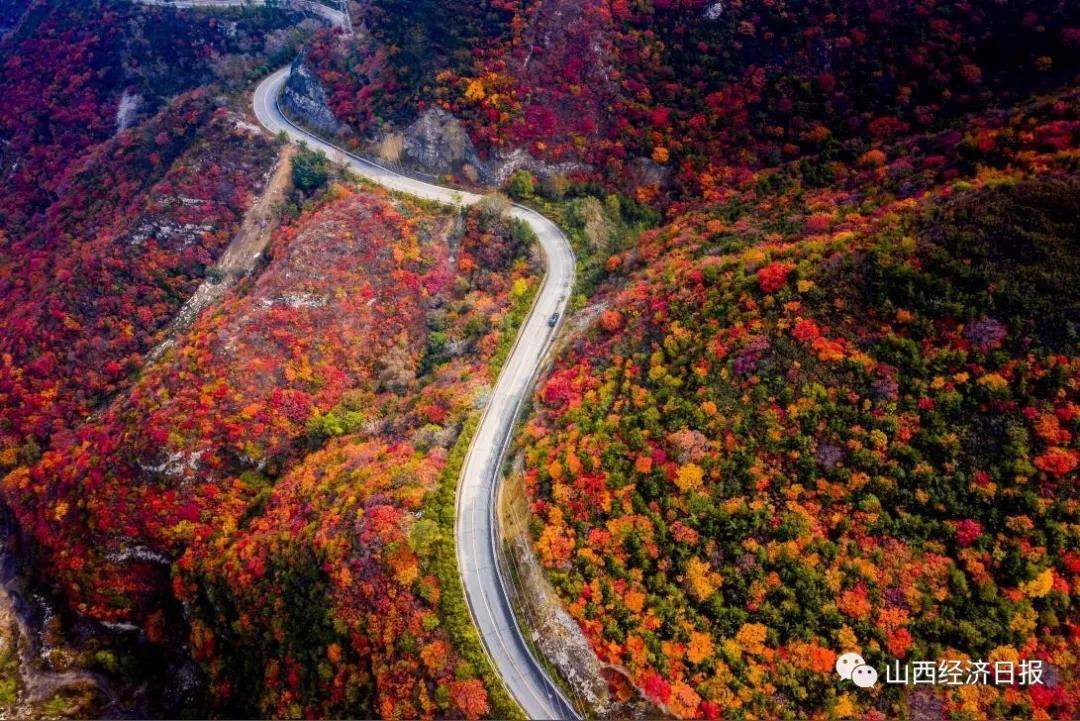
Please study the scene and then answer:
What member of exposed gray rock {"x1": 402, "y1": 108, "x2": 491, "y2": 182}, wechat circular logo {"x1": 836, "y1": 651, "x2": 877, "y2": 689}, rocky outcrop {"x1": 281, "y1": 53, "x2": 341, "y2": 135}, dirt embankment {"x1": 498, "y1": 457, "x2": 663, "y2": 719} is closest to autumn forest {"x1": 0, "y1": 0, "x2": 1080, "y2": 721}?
dirt embankment {"x1": 498, "y1": 457, "x2": 663, "y2": 719}

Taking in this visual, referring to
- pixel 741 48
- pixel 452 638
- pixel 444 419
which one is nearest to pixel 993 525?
pixel 452 638

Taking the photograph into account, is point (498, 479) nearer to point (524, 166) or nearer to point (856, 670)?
point (856, 670)

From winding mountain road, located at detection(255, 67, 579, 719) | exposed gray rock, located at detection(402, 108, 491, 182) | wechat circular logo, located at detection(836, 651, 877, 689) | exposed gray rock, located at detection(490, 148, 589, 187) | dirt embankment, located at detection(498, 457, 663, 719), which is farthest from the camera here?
exposed gray rock, located at detection(402, 108, 491, 182)

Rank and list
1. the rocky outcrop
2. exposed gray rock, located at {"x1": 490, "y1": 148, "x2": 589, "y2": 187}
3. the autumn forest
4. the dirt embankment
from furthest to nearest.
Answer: the rocky outcrop < exposed gray rock, located at {"x1": 490, "y1": 148, "x2": 589, "y2": 187} < the dirt embankment < the autumn forest

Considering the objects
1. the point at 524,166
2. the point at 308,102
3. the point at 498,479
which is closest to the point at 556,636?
the point at 498,479

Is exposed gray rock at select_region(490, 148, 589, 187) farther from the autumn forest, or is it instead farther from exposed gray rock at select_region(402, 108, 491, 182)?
exposed gray rock at select_region(402, 108, 491, 182)

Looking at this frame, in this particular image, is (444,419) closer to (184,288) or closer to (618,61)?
(184,288)
